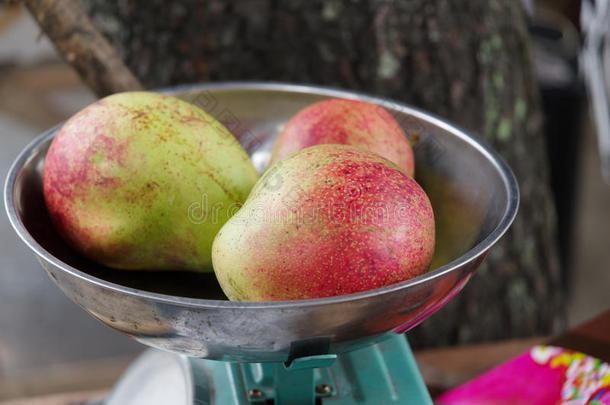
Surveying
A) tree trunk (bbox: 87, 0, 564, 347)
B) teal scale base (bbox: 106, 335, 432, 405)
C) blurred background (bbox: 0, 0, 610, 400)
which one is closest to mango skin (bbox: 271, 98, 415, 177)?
teal scale base (bbox: 106, 335, 432, 405)

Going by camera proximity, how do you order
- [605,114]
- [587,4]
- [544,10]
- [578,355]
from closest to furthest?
[578,355]
[605,114]
[587,4]
[544,10]

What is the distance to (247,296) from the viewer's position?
0.46 meters

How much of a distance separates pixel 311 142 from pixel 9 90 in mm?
2571

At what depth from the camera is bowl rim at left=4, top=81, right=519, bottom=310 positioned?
15.3 inches

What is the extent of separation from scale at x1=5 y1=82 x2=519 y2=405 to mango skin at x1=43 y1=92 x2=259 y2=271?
3 centimetres

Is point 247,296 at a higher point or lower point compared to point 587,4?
higher

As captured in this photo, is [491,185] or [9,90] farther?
[9,90]

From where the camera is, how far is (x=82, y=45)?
665 millimetres

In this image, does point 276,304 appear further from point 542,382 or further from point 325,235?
point 542,382

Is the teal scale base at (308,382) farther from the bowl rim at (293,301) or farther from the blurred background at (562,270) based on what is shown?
the blurred background at (562,270)

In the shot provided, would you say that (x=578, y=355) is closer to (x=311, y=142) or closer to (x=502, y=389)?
(x=502, y=389)

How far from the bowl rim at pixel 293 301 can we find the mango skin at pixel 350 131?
5 cm

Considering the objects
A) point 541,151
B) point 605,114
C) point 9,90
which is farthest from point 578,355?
point 9,90

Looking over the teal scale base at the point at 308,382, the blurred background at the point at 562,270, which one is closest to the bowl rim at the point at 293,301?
the teal scale base at the point at 308,382
